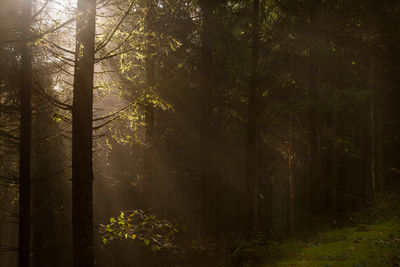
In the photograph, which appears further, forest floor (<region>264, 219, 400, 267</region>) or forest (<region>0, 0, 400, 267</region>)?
forest floor (<region>264, 219, 400, 267</region>)

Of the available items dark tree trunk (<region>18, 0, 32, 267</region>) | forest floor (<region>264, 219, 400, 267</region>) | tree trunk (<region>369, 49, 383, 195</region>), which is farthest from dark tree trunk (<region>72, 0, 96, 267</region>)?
tree trunk (<region>369, 49, 383, 195</region>)

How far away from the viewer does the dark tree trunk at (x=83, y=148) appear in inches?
216

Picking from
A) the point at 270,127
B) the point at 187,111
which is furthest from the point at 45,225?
the point at 270,127

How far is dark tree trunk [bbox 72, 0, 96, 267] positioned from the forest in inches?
0.8

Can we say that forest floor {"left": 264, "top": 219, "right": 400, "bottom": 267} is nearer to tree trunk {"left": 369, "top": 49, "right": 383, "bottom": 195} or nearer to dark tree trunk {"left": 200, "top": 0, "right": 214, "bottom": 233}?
dark tree trunk {"left": 200, "top": 0, "right": 214, "bottom": 233}

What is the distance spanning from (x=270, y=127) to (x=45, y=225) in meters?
15.2

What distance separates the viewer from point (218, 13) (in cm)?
1170

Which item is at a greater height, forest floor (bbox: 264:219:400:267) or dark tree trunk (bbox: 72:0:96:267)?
dark tree trunk (bbox: 72:0:96:267)

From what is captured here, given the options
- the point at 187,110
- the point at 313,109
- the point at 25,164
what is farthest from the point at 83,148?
the point at 187,110

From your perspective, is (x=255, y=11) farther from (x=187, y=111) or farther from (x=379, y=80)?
(x=379, y=80)

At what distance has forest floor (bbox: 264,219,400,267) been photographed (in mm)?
6438

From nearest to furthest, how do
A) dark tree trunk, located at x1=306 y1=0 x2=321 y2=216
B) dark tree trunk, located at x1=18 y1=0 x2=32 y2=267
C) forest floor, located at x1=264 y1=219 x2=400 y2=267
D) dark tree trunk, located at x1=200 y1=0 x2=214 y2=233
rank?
forest floor, located at x1=264 y1=219 x2=400 y2=267 → dark tree trunk, located at x1=18 y1=0 x2=32 y2=267 → dark tree trunk, located at x1=306 y1=0 x2=321 y2=216 → dark tree trunk, located at x1=200 y1=0 x2=214 y2=233

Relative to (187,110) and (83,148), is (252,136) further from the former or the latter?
(83,148)

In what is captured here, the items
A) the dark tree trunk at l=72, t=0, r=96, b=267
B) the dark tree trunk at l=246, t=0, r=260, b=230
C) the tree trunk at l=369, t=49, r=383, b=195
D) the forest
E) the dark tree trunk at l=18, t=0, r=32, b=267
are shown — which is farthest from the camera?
the tree trunk at l=369, t=49, r=383, b=195
